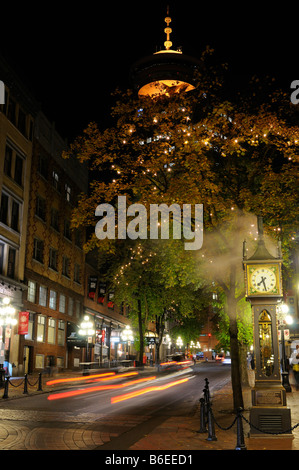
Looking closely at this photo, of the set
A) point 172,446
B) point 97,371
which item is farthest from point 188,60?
point 172,446

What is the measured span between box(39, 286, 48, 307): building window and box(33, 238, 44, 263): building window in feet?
7.33

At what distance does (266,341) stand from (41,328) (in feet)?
90.8

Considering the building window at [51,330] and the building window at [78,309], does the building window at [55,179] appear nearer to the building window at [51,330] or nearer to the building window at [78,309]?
the building window at [51,330]

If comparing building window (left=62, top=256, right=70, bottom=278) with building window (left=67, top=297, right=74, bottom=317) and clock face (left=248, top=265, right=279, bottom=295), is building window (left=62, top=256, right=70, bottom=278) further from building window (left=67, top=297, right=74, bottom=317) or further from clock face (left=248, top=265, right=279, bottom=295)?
clock face (left=248, top=265, right=279, bottom=295)

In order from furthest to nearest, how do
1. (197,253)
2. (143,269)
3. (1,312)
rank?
(143,269) → (1,312) → (197,253)

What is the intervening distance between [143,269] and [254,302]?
34.2 metres

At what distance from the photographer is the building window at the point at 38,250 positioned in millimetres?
37312

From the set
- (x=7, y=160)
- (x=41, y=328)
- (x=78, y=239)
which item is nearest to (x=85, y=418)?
(x=7, y=160)

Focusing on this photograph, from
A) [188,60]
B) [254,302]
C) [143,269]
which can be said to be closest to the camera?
[254,302]

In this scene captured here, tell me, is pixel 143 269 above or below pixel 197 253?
above

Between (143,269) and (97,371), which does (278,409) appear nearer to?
(97,371)

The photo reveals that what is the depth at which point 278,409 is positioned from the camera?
11484 mm

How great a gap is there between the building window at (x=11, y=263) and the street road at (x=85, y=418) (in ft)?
38.1

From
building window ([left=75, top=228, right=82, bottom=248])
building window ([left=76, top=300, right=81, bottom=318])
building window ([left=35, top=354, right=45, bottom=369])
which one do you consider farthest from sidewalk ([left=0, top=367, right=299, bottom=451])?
building window ([left=75, top=228, right=82, bottom=248])
